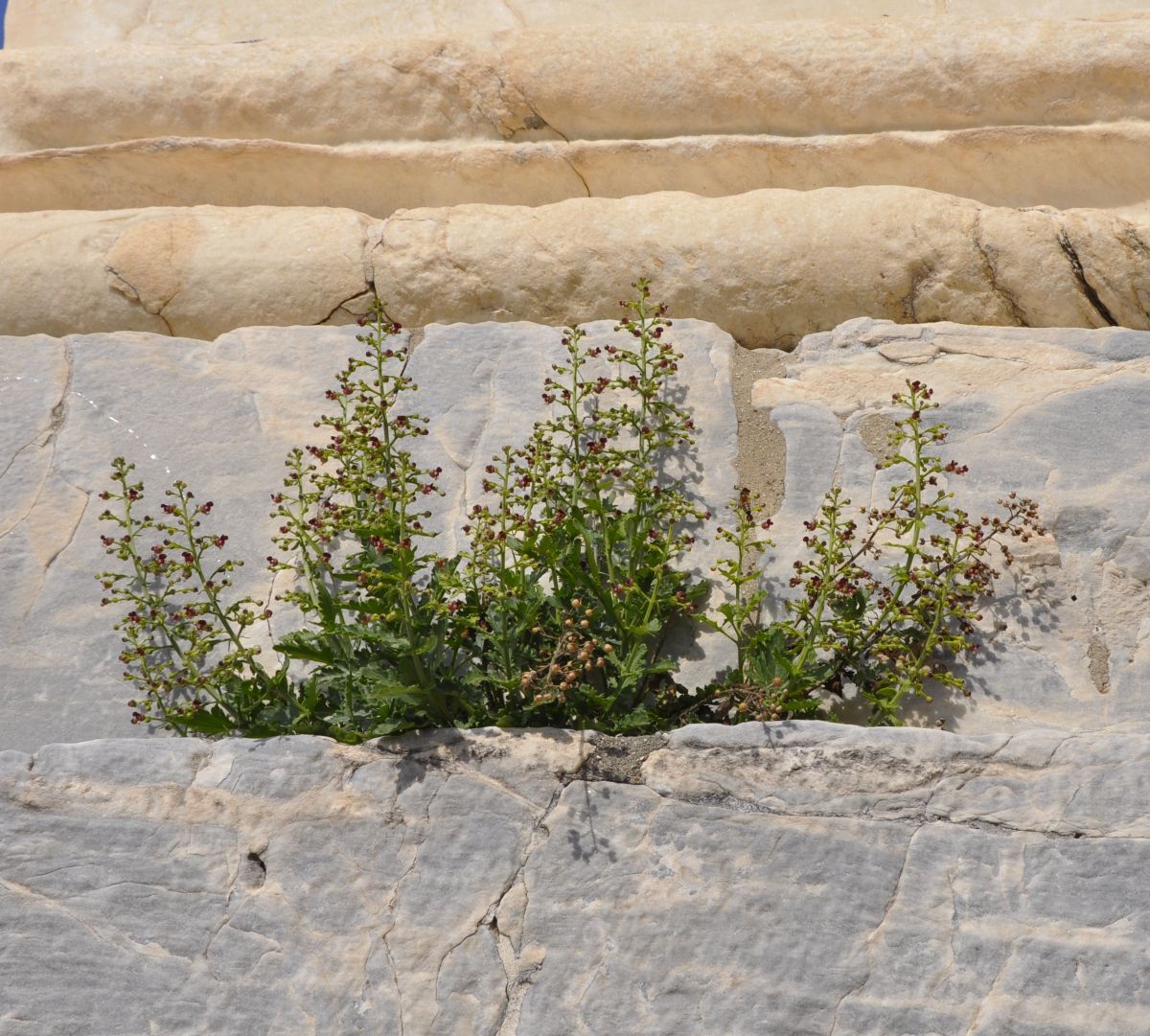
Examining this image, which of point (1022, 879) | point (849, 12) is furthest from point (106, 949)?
point (849, 12)

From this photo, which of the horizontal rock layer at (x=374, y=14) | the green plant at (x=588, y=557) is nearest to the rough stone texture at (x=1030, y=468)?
the green plant at (x=588, y=557)

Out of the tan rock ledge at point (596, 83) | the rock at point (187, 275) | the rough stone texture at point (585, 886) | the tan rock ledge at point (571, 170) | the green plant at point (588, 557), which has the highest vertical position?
→ the tan rock ledge at point (596, 83)

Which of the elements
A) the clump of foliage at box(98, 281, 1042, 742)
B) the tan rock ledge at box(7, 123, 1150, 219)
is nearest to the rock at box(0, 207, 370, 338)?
the tan rock ledge at box(7, 123, 1150, 219)

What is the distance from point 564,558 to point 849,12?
3162mm

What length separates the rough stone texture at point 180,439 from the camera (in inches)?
121

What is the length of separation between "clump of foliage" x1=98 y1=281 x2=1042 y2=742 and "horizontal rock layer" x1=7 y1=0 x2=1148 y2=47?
233 cm

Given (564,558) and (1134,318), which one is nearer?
(564,558)

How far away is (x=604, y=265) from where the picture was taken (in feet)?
12.4

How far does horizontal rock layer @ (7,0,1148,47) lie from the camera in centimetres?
505

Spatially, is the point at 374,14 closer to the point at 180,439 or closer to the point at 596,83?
the point at 596,83

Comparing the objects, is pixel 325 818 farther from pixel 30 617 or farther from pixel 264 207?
pixel 264 207

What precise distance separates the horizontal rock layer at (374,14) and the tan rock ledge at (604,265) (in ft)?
4.69

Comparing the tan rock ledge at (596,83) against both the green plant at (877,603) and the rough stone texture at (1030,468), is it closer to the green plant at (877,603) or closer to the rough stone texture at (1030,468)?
the rough stone texture at (1030,468)

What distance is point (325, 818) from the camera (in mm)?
2605
